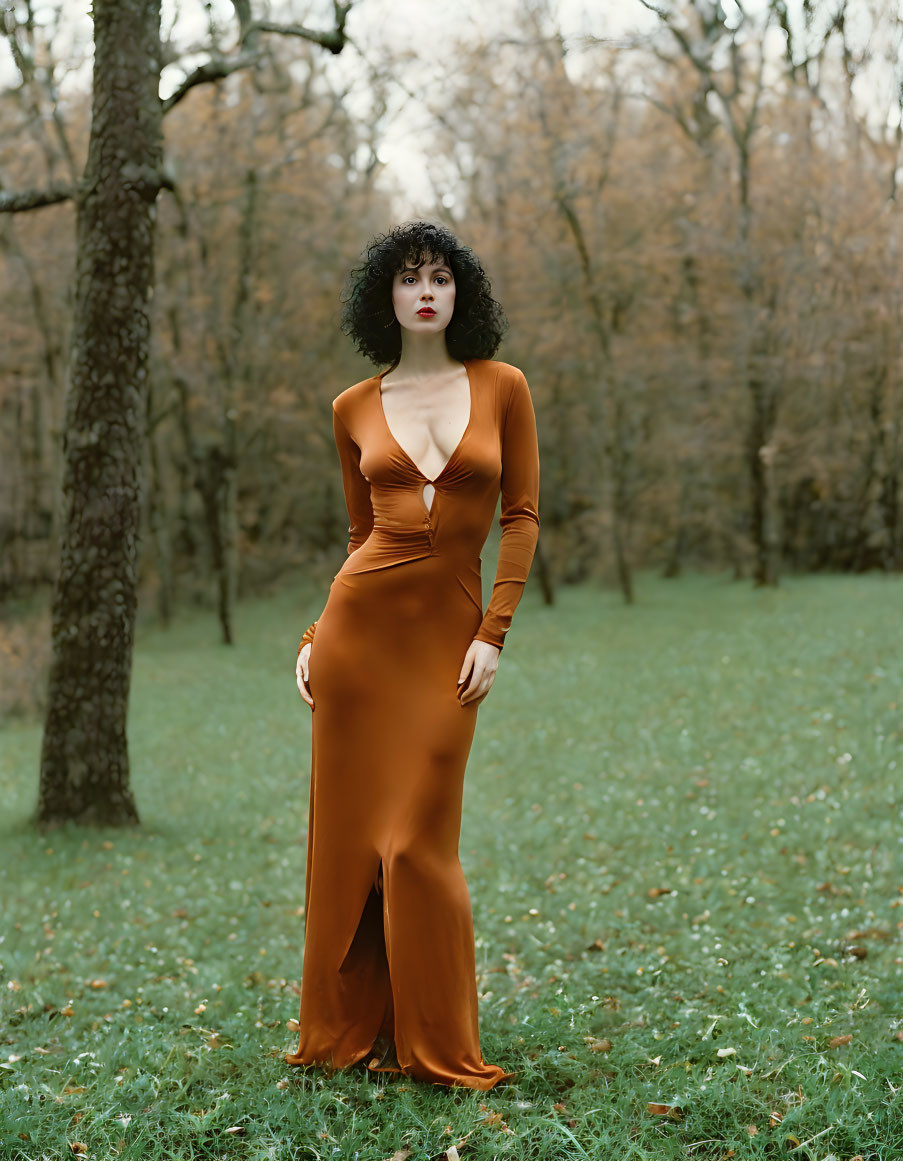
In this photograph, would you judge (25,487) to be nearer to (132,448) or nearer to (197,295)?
(197,295)

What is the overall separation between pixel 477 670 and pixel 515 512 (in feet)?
1.90

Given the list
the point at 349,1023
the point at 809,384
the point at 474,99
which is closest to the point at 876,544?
the point at 809,384

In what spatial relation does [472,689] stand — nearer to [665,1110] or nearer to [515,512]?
[515,512]

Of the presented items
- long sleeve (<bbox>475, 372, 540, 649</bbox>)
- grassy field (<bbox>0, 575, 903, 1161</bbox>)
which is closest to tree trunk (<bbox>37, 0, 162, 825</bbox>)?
grassy field (<bbox>0, 575, 903, 1161</bbox>)

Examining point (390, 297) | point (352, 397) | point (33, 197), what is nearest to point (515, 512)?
point (352, 397)

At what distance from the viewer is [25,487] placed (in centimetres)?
2966

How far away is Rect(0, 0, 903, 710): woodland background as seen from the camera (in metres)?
21.8

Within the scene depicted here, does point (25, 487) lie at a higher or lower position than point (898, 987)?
higher

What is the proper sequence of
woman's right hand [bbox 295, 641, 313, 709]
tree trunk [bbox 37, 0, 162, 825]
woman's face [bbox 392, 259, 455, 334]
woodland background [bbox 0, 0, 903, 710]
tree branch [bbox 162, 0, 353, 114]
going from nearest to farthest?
woman's face [bbox 392, 259, 455, 334] → woman's right hand [bbox 295, 641, 313, 709] → tree trunk [bbox 37, 0, 162, 825] → tree branch [bbox 162, 0, 353, 114] → woodland background [bbox 0, 0, 903, 710]

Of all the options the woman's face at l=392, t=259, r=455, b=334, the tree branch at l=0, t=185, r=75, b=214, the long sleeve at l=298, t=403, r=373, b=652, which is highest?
the tree branch at l=0, t=185, r=75, b=214

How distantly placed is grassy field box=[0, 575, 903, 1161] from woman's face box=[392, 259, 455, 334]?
2.68 m

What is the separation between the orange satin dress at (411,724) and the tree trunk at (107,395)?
4511 millimetres

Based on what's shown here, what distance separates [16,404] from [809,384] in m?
22.0

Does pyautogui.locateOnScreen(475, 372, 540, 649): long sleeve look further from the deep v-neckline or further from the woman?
the deep v-neckline
